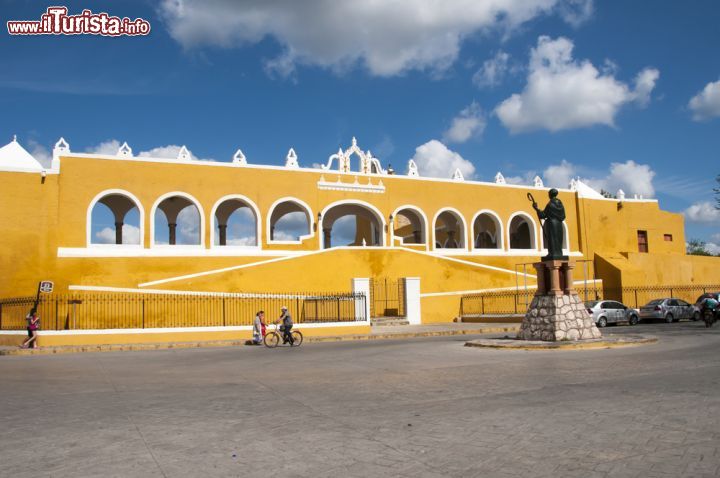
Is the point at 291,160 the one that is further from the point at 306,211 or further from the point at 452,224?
the point at 452,224

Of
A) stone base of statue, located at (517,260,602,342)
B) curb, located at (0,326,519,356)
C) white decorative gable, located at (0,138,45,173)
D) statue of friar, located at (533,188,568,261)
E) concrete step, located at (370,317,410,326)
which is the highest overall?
white decorative gable, located at (0,138,45,173)

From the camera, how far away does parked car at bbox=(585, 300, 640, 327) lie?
79.4 feet

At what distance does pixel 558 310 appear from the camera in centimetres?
1508

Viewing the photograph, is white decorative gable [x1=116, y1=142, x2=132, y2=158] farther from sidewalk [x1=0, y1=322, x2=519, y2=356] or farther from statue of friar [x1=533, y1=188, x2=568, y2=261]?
statue of friar [x1=533, y1=188, x2=568, y2=261]

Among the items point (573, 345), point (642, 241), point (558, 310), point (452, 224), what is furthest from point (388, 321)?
point (642, 241)

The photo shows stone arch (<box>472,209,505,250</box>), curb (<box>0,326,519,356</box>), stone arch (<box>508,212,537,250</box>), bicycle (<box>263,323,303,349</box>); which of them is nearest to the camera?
curb (<box>0,326,519,356</box>)

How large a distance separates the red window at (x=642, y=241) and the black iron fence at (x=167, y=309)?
21.7m

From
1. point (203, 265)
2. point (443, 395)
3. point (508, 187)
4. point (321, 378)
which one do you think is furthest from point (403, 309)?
point (443, 395)

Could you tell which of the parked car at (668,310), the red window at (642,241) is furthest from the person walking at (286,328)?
the red window at (642,241)

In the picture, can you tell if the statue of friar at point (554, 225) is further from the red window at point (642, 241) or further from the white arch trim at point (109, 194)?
the red window at point (642, 241)

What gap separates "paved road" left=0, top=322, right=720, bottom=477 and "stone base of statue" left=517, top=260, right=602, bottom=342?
342 centimetres

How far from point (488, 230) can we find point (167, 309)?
75.5 feet

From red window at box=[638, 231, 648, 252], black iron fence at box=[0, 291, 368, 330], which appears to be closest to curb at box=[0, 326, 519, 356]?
black iron fence at box=[0, 291, 368, 330]

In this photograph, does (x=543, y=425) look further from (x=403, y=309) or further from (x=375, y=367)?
(x=403, y=309)
